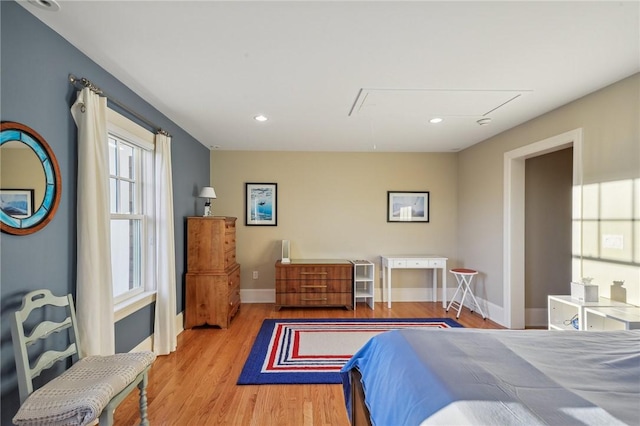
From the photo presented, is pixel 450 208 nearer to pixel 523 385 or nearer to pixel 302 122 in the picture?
pixel 302 122

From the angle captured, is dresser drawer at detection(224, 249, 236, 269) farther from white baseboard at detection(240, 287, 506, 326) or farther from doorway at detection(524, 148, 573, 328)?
doorway at detection(524, 148, 573, 328)

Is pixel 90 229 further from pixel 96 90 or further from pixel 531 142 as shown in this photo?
pixel 531 142

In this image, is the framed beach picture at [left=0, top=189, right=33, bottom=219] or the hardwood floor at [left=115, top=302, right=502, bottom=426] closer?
the framed beach picture at [left=0, top=189, right=33, bottom=219]

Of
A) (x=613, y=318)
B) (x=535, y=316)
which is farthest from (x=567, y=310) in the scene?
(x=535, y=316)

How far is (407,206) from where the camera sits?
523 centimetres

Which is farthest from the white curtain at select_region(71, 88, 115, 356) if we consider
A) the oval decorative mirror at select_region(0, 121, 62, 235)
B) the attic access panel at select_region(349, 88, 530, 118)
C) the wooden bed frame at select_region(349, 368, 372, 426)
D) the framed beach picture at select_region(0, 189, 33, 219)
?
the attic access panel at select_region(349, 88, 530, 118)

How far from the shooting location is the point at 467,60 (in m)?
2.17

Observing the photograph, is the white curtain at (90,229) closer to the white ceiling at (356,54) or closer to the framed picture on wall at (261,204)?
the white ceiling at (356,54)

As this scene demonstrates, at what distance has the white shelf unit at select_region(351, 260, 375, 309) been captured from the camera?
4.73 metres

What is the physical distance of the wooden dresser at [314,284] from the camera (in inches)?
181

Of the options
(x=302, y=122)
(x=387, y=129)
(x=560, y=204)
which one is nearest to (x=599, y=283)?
(x=560, y=204)

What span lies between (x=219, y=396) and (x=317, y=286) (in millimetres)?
2400

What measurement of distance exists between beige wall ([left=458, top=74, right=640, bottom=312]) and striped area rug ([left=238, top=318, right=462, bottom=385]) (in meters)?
1.17

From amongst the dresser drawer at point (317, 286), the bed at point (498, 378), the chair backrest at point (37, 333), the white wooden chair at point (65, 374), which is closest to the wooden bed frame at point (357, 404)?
the bed at point (498, 378)
